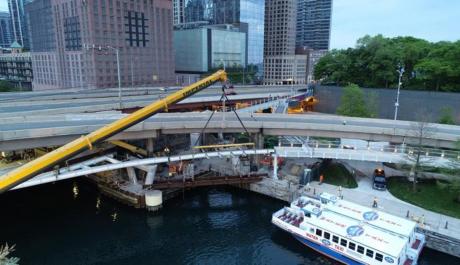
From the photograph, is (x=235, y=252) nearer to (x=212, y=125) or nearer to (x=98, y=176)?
(x=212, y=125)

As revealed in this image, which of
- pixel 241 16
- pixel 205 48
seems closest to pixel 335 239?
pixel 205 48

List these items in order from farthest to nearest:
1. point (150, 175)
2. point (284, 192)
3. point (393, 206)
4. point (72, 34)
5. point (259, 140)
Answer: point (72, 34) → point (259, 140) → point (284, 192) → point (150, 175) → point (393, 206)

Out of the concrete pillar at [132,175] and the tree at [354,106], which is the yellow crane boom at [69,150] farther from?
the tree at [354,106]

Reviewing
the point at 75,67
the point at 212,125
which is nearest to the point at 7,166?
the point at 212,125

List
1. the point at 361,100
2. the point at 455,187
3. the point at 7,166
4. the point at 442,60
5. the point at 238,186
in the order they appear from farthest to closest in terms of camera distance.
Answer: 1. the point at 442,60
2. the point at 361,100
3. the point at 238,186
4. the point at 7,166
5. the point at 455,187

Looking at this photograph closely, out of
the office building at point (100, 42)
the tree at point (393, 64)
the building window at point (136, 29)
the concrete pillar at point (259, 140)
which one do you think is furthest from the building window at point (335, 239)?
the building window at point (136, 29)

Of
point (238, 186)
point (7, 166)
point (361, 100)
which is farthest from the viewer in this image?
point (361, 100)

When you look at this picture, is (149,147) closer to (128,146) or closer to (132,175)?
(128,146)
